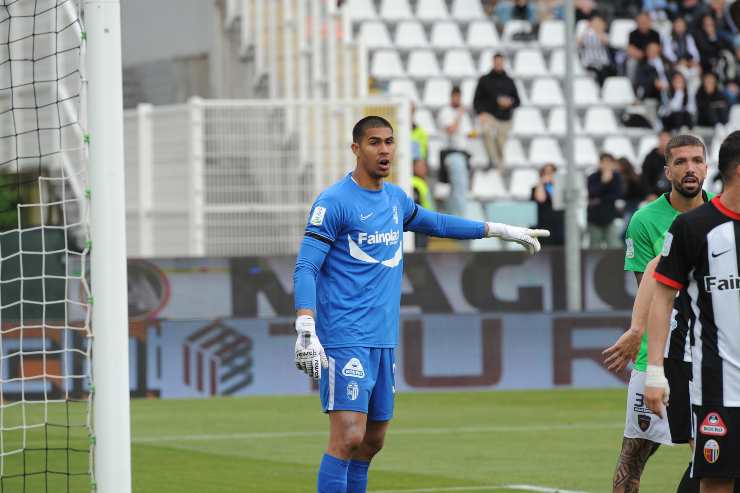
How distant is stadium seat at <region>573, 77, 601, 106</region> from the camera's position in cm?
2538

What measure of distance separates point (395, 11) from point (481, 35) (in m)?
1.53

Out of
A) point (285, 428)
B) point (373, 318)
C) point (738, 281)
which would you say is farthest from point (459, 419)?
point (738, 281)

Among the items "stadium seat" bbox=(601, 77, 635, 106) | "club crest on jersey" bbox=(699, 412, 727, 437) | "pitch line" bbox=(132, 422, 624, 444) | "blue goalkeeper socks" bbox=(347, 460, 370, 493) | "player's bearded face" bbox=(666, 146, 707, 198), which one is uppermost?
"stadium seat" bbox=(601, 77, 635, 106)

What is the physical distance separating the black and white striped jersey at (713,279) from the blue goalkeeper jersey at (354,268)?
199cm

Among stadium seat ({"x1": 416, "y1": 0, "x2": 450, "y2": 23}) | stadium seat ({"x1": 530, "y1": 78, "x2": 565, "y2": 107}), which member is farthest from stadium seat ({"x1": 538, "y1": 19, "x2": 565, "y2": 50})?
stadium seat ({"x1": 416, "y1": 0, "x2": 450, "y2": 23})

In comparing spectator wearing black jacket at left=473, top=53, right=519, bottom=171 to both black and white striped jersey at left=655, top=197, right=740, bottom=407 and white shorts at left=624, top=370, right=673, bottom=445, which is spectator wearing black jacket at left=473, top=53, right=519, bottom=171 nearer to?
white shorts at left=624, top=370, right=673, bottom=445

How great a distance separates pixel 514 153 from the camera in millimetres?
24062

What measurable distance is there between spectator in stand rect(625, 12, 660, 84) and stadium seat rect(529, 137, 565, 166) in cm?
194

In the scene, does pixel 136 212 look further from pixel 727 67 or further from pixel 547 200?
pixel 727 67

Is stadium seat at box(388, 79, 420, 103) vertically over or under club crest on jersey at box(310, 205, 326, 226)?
over

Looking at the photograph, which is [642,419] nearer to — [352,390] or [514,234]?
[514,234]

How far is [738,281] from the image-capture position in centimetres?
607

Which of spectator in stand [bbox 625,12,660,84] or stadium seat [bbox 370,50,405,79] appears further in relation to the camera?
stadium seat [bbox 370,50,405,79]

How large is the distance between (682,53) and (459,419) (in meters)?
12.6
